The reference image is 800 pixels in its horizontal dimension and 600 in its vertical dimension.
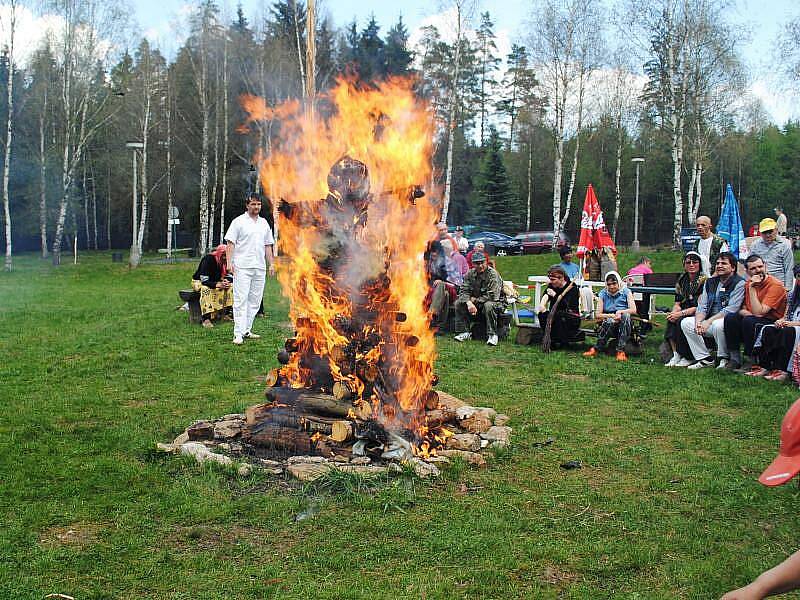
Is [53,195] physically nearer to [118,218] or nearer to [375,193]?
[118,218]

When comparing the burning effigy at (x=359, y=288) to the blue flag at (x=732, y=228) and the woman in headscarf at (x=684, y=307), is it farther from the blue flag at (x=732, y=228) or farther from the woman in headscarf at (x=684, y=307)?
the blue flag at (x=732, y=228)

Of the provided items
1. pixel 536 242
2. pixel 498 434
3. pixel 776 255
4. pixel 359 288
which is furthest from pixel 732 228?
pixel 536 242

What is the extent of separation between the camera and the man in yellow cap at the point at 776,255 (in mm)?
10516

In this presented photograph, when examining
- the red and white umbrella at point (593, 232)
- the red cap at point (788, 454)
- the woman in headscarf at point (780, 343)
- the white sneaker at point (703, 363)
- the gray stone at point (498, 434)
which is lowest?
the gray stone at point (498, 434)

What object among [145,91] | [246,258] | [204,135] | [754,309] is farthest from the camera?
[145,91]

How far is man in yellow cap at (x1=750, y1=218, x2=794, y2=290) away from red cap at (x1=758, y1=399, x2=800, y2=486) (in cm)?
984

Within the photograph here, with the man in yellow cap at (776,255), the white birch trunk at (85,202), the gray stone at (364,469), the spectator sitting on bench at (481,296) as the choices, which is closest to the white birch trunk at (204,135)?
the white birch trunk at (85,202)

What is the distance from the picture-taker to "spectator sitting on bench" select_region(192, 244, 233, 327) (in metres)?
13.2

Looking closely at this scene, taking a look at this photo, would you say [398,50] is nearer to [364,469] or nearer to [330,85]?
[330,85]

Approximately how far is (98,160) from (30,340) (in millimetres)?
39782

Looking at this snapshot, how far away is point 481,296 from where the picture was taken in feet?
40.6

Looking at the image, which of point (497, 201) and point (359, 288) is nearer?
point (359, 288)

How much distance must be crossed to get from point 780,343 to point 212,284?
912 centimetres

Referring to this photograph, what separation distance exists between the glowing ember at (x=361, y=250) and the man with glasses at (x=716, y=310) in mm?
4675
